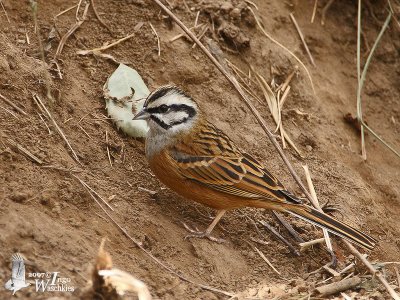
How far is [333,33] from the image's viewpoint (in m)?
9.50

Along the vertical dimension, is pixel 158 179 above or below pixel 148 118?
below

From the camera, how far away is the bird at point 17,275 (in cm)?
468

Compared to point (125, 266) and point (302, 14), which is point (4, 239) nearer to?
point (125, 266)

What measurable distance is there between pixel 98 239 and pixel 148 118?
157 centimetres

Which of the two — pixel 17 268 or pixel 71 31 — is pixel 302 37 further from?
pixel 17 268

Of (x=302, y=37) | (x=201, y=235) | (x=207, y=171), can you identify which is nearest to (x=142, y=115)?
(x=207, y=171)

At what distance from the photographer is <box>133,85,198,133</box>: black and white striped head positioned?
22.0 feet

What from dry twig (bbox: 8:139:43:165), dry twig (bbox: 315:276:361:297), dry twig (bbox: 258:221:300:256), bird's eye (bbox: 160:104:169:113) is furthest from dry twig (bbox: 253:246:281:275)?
dry twig (bbox: 8:139:43:165)

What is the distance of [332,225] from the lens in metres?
6.51

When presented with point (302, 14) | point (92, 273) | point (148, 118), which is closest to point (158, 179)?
point (148, 118)

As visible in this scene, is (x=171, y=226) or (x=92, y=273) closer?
(x=92, y=273)

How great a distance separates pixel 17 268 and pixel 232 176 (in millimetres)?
2489

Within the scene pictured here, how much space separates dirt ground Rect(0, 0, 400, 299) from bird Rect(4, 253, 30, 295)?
0.14 feet

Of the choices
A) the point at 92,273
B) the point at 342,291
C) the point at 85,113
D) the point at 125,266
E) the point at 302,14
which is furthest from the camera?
the point at 302,14
